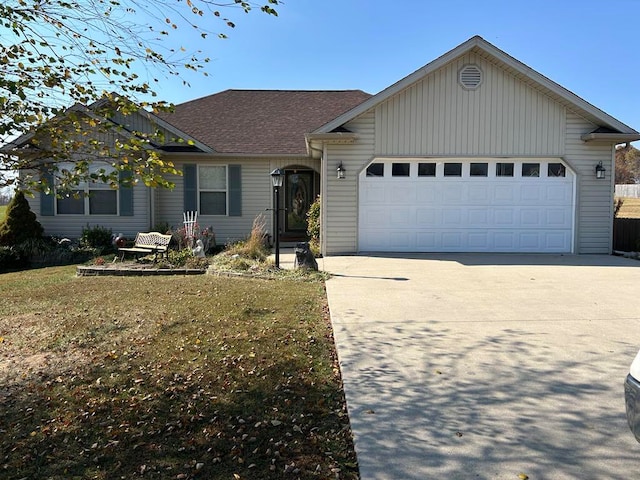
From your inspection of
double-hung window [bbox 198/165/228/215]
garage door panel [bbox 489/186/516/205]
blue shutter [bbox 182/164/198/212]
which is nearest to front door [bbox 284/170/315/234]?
double-hung window [bbox 198/165/228/215]

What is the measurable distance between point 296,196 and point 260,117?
3.02m

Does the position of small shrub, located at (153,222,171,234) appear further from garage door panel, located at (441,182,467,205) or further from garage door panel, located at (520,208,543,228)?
garage door panel, located at (520,208,543,228)

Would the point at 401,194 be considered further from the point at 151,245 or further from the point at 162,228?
the point at 162,228

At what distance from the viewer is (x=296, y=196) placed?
1720 centimetres

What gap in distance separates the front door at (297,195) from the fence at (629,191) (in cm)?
3040

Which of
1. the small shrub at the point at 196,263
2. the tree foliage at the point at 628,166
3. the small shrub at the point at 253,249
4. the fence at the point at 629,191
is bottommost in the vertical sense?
the small shrub at the point at 196,263

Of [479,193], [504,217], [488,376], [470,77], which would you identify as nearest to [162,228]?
[479,193]

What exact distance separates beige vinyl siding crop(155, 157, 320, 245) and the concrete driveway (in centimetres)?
709

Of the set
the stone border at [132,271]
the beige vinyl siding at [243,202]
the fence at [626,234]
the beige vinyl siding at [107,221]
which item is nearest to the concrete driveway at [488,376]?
the stone border at [132,271]

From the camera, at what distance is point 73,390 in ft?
13.7

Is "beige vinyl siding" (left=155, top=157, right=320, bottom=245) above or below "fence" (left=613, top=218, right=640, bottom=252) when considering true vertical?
above

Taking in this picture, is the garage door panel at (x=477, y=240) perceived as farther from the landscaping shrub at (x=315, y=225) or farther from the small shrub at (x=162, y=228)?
the small shrub at (x=162, y=228)

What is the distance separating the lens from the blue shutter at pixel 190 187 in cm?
1470

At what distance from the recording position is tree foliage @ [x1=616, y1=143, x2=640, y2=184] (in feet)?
157
